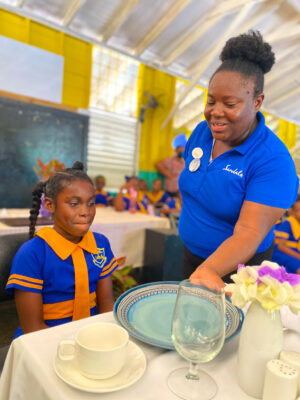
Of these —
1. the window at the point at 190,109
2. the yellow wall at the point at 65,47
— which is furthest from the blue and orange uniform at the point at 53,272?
the window at the point at 190,109

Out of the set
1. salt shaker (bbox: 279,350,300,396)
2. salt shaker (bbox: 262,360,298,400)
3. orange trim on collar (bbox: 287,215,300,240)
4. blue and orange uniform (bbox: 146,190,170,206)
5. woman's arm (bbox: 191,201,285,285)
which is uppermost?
woman's arm (bbox: 191,201,285,285)

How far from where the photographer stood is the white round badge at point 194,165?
1.22 metres

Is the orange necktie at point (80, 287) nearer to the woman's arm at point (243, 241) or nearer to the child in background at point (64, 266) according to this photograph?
the child in background at point (64, 266)

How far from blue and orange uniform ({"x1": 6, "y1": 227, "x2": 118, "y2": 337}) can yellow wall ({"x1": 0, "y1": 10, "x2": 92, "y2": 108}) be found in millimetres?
4906

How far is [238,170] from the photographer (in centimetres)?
107

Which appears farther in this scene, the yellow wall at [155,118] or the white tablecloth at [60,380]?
the yellow wall at [155,118]

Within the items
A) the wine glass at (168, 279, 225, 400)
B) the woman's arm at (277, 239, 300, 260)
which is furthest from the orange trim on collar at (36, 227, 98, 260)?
the woman's arm at (277, 239, 300, 260)

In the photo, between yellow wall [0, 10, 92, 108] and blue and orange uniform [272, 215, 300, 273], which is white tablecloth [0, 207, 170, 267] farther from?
yellow wall [0, 10, 92, 108]

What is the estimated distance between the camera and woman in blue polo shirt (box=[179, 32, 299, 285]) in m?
0.96

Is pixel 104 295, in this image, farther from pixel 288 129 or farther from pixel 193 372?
pixel 288 129

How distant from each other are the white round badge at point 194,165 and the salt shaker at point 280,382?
2.67ft

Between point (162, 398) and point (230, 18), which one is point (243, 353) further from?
point (230, 18)

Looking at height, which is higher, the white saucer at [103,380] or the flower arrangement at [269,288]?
the flower arrangement at [269,288]

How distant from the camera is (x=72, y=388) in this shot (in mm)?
531
